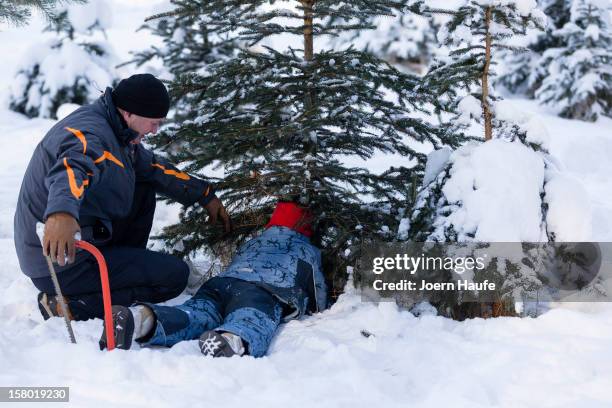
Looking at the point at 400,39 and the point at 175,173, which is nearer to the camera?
the point at 175,173

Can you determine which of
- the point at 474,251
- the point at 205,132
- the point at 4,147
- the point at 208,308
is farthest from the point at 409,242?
the point at 4,147

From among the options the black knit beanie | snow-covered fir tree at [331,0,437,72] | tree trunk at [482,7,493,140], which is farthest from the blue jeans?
snow-covered fir tree at [331,0,437,72]

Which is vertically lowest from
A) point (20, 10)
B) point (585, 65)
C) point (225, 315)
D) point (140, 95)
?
point (225, 315)

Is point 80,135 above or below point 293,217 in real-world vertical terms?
above

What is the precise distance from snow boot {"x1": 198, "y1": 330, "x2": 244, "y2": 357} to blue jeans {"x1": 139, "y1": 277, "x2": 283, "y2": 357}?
5cm

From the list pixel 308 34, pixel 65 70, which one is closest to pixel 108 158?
pixel 308 34

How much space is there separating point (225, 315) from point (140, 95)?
1351mm

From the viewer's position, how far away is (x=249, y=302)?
339 centimetres

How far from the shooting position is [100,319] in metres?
3.49

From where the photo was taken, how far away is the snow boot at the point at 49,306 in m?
3.46

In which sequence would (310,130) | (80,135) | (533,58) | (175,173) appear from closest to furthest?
(80,135), (310,130), (175,173), (533,58)

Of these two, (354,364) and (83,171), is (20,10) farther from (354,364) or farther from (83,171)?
(354,364)

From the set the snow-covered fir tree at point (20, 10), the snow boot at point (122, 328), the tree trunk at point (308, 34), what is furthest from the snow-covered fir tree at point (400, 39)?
the snow boot at point (122, 328)

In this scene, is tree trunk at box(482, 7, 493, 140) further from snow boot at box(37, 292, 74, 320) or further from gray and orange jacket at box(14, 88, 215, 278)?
snow boot at box(37, 292, 74, 320)
